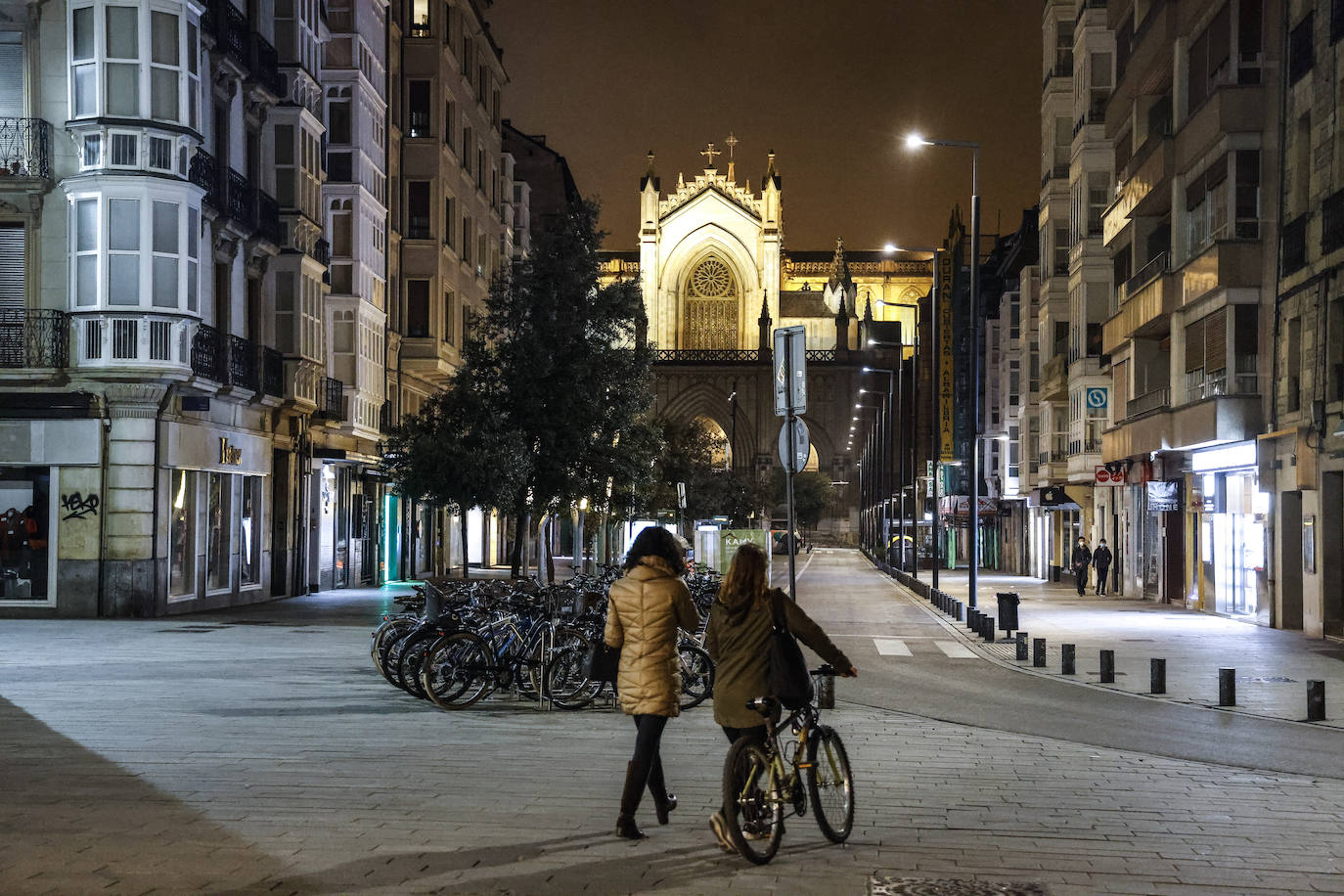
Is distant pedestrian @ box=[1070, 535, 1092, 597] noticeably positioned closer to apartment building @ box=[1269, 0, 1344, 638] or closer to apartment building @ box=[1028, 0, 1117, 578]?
apartment building @ box=[1028, 0, 1117, 578]

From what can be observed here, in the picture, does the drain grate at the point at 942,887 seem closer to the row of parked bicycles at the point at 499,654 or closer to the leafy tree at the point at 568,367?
the row of parked bicycles at the point at 499,654

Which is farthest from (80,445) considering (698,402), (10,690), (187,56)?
(698,402)

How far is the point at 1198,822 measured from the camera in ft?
30.9

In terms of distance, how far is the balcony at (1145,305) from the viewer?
3348 centimetres

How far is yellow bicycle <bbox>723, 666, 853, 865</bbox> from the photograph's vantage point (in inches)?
309

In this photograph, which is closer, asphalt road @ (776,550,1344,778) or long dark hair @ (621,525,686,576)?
long dark hair @ (621,525,686,576)

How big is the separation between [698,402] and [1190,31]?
96989 mm

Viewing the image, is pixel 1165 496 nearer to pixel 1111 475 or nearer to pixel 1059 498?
pixel 1111 475

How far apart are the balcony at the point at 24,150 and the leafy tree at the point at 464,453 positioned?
9503 mm

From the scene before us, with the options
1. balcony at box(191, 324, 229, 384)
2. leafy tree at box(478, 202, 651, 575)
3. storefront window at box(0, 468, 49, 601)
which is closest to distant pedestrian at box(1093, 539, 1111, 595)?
leafy tree at box(478, 202, 651, 575)

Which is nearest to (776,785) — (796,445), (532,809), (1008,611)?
(532,809)

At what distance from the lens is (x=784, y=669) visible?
794cm

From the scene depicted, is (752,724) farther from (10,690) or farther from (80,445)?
(80,445)

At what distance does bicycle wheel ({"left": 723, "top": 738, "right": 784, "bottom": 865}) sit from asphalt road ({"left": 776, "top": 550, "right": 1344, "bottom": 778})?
549 cm
